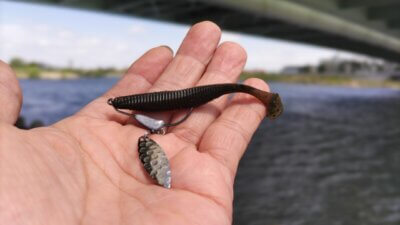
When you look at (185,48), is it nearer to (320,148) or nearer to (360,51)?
(320,148)

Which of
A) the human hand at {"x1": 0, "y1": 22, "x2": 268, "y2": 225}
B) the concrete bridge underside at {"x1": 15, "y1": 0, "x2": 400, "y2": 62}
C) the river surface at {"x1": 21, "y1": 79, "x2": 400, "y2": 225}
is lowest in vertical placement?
the river surface at {"x1": 21, "y1": 79, "x2": 400, "y2": 225}

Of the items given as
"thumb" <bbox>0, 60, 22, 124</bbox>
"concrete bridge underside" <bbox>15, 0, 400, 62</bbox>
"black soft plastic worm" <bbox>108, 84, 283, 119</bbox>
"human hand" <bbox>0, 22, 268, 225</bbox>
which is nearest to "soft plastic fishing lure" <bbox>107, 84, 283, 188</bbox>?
"black soft plastic worm" <bbox>108, 84, 283, 119</bbox>

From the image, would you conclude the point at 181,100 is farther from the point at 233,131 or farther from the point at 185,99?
the point at 233,131

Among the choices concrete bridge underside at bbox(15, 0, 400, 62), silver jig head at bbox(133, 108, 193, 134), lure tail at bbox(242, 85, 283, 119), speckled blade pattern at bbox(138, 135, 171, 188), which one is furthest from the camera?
concrete bridge underside at bbox(15, 0, 400, 62)

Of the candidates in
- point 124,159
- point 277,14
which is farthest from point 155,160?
point 277,14

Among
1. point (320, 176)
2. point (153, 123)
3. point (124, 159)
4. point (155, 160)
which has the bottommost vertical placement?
point (320, 176)

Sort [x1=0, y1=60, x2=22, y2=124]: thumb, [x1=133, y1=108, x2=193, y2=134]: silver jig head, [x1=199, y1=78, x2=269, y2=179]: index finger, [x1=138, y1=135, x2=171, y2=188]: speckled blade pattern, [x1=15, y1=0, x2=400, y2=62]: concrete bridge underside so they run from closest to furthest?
[x1=0, y1=60, x2=22, y2=124]: thumb, [x1=138, y1=135, x2=171, y2=188]: speckled blade pattern, [x1=199, y1=78, x2=269, y2=179]: index finger, [x1=133, y1=108, x2=193, y2=134]: silver jig head, [x1=15, y1=0, x2=400, y2=62]: concrete bridge underside

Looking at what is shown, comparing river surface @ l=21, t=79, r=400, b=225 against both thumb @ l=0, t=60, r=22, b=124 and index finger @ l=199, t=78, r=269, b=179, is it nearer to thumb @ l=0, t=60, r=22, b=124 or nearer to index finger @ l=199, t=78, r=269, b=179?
index finger @ l=199, t=78, r=269, b=179

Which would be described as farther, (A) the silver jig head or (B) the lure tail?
(B) the lure tail
